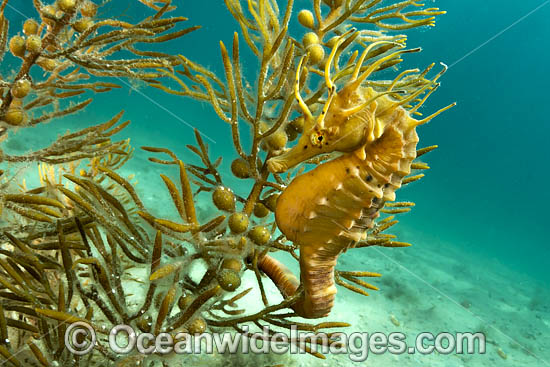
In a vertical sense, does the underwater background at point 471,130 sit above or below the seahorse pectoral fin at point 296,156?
above

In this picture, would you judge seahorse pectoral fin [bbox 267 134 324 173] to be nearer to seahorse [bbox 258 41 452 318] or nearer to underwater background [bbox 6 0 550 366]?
seahorse [bbox 258 41 452 318]

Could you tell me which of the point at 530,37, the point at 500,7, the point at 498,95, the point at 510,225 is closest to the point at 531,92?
the point at 498,95

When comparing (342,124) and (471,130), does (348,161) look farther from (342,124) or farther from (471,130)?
(471,130)

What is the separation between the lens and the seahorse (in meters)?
1.52

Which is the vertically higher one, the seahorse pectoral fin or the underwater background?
the underwater background

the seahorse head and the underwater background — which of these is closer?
the seahorse head

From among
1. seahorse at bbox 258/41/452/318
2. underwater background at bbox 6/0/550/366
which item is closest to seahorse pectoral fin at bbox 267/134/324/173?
seahorse at bbox 258/41/452/318

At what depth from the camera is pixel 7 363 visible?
2.05m

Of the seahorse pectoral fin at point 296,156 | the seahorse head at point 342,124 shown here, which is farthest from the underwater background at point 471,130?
the seahorse head at point 342,124

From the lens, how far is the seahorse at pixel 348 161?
4.98 ft

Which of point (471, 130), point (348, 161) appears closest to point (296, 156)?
point (348, 161)

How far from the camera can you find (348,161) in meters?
1.59

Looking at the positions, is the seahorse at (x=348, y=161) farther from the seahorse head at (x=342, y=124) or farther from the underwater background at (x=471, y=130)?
the underwater background at (x=471, y=130)

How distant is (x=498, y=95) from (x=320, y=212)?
274ft
